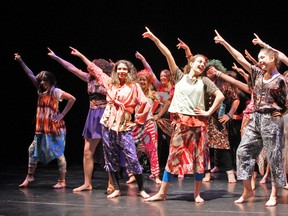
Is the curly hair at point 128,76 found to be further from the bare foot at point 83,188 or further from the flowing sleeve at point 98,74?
the bare foot at point 83,188

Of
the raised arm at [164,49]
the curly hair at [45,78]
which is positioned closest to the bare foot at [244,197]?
the raised arm at [164,49]

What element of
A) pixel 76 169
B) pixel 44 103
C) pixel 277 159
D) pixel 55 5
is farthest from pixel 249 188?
pixel 55 5

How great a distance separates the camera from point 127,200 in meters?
4.65

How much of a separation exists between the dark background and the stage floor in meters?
2.51

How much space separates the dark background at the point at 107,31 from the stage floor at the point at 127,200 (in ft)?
8.25

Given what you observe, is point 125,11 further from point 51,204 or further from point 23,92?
point 51,204

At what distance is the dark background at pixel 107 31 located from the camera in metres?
7.69

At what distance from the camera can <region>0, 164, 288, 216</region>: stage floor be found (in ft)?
13.4

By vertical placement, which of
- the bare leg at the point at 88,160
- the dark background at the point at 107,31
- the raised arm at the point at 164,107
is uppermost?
the dark background at the point at 107,31

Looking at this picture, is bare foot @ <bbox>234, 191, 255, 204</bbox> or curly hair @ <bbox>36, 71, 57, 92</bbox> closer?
bare foot @ <bbox>234, 191, 255, 204</bbox>

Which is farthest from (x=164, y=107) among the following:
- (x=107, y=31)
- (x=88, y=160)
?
(x=107, y=31)

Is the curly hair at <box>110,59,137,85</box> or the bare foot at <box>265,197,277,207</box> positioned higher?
the curly hair at <box>110,59,137,85</box>

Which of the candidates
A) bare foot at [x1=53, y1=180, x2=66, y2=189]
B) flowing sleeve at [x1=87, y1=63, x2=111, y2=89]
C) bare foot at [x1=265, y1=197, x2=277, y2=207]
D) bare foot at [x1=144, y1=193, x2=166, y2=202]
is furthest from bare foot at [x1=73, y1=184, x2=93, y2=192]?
bare foot at [x1=265, y1=197, x2=277, y2=207]

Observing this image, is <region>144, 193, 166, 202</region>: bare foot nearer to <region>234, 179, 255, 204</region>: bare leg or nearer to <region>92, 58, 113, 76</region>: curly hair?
<region>234, 179, 255, 204</region>: bare leg
